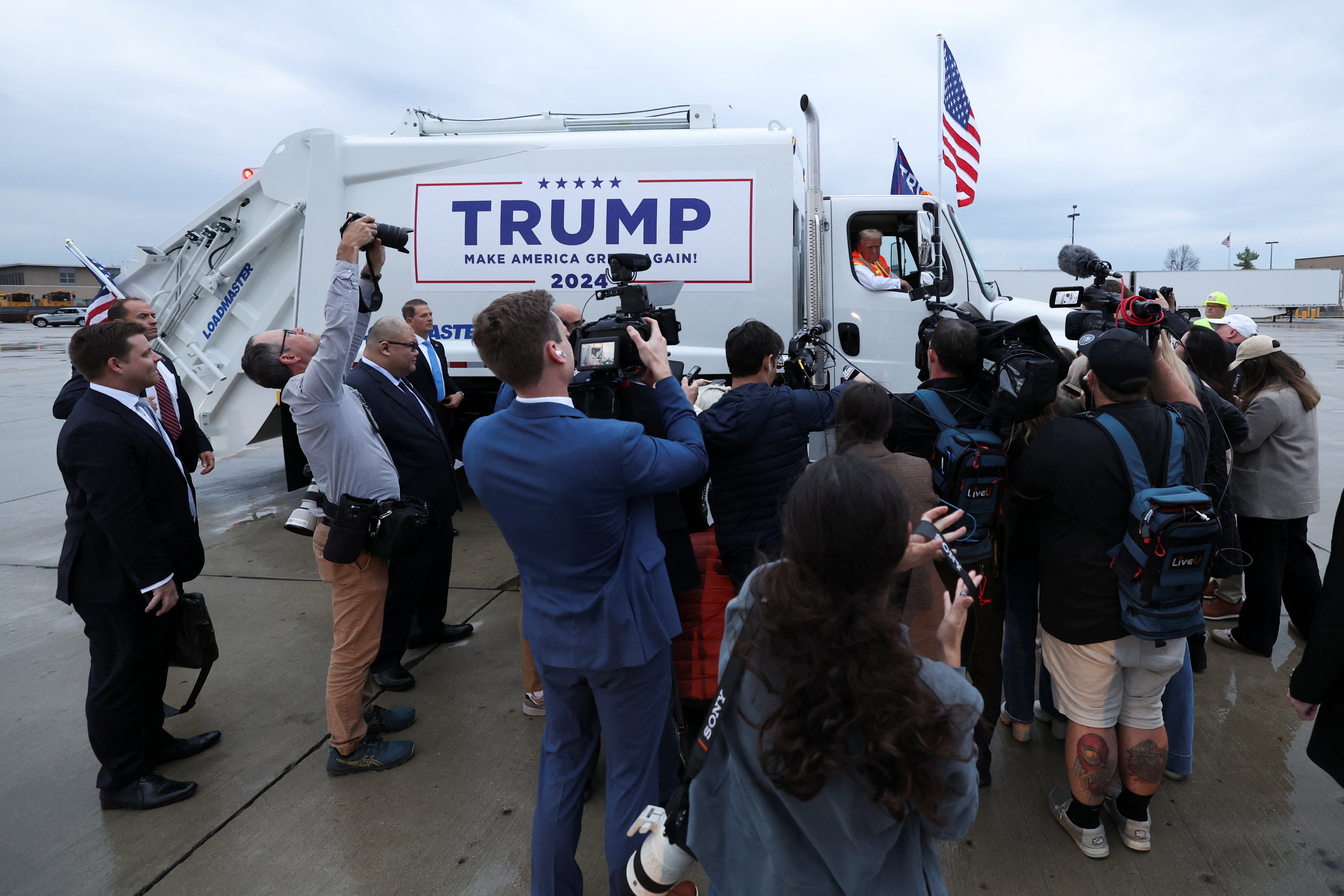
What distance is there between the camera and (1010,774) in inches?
118

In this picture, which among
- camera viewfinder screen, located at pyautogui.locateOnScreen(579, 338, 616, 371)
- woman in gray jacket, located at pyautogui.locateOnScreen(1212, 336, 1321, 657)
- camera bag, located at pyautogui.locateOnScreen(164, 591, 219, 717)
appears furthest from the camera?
woman in gray jacket, located at pyautogui.locateOnScreen(1212, 336, 1321, 657)

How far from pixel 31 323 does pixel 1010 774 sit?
219 feet

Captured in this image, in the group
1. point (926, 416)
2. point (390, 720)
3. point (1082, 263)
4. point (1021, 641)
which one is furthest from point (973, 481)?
point (390, 720)

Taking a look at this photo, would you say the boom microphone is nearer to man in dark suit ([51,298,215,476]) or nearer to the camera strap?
the camera strap

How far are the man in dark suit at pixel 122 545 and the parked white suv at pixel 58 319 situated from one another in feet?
170

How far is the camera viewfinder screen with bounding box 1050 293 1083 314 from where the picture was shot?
4.95 m

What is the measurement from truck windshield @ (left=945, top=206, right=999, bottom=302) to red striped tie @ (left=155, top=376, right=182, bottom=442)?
5791 millimetres

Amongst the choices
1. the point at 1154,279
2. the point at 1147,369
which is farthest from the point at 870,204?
the point at 1154,279

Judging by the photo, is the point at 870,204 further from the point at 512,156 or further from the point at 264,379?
the point at 264,379

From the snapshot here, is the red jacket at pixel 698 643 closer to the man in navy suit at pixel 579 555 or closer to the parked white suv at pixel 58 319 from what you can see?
the man in navy suit at pixel 579 555

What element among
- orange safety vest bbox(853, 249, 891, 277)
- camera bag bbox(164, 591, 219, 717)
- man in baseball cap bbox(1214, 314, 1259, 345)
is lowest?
camera bag bbox(164, 591, 219, 717)

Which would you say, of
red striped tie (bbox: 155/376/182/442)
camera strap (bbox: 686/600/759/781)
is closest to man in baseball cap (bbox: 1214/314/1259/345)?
camera strap (bbox: 686/600/759/781)

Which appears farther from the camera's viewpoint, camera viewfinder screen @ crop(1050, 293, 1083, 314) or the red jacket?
camera viewfinder screen @ crop(1050, 293, 1083, 314)

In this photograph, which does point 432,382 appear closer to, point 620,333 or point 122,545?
point 122,545
